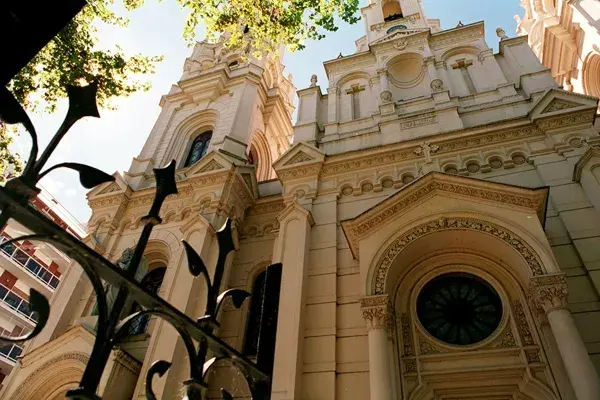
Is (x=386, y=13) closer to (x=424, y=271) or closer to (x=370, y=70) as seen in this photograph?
(x=370, y=70)

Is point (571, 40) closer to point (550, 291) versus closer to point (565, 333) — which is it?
point (550, 291)

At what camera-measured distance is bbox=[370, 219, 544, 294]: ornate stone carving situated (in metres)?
7.72

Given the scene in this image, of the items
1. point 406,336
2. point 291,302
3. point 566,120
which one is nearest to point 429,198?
point 406,336

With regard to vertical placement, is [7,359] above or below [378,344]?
above

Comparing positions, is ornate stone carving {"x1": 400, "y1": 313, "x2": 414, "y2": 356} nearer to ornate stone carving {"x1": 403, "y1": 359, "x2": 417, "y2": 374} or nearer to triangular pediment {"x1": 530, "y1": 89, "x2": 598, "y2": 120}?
ornate stone carving {"x1": 403, "y1": 359, "x2": 417, "y2": 374}

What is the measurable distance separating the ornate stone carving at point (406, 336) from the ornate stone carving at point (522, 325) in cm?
201

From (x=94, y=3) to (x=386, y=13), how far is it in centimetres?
1684

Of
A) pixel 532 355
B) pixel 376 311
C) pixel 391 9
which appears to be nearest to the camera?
pixel 532 355

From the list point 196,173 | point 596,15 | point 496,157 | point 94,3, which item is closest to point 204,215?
point 196,173

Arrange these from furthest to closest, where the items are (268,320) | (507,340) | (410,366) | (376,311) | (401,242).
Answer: (401,242) < (410,366) < (376,311) < (507,340) < (268,320)

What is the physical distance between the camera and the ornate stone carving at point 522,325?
25.0 ft

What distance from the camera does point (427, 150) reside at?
11.2m

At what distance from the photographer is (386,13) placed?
22844mm

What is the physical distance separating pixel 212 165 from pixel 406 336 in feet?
28.0
